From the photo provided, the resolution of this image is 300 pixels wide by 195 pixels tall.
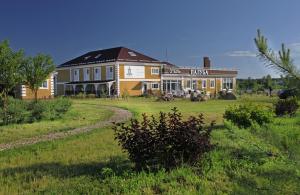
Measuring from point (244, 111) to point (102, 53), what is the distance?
51.8 metres

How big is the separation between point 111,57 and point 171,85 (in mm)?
11736

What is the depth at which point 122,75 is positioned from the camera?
58.8m

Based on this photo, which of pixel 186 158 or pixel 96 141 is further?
pixel 96 141

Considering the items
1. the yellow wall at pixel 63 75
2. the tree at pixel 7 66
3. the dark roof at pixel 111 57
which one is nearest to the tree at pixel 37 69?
the tree at pixel 7 66

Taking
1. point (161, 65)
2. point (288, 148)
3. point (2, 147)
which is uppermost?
point (161, 65)

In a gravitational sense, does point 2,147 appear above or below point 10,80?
below

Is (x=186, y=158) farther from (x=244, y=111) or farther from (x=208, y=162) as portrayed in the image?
(x=244, y=111)

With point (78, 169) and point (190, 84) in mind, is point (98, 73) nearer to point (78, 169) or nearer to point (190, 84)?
point (190, 84)

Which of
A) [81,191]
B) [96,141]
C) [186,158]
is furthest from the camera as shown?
[96,141]

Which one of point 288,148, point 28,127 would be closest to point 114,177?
point 288,148

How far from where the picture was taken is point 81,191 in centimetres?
639

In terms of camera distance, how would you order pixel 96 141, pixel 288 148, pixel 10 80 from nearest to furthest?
pixel 288 148 → pixel 96 141 → pixel 10 80

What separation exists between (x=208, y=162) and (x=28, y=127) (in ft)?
36.2

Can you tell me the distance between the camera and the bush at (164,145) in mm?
7207
